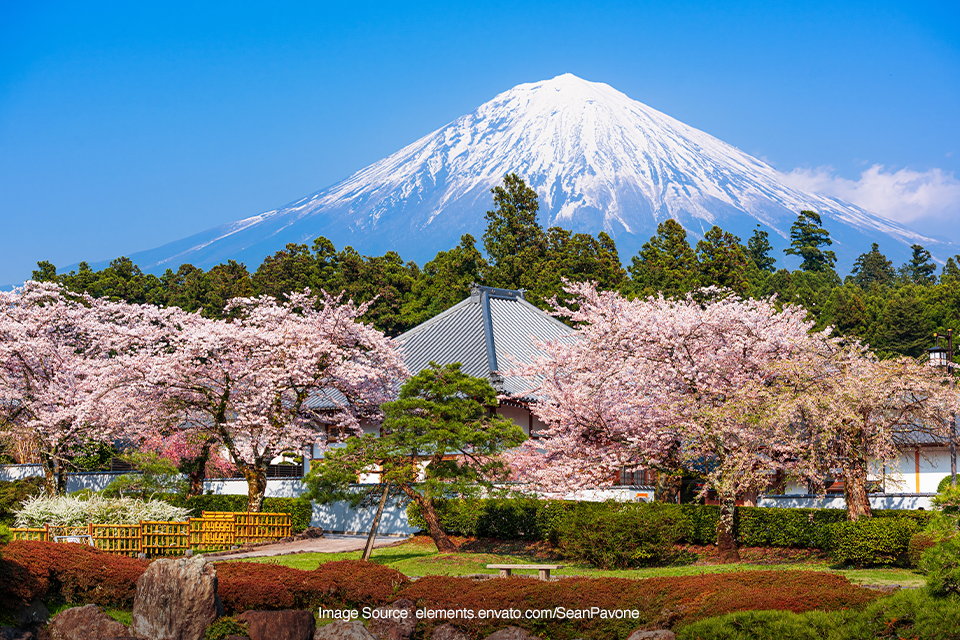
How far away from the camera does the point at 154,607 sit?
11.6 meters

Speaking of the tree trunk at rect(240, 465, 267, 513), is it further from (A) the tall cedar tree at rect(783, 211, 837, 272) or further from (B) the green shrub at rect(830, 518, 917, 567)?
(A) the tall cedar tree at rect(783, 211, 837, 272)

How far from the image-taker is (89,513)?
2205 centimetres

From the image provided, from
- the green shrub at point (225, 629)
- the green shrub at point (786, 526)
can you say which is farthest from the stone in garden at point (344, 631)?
the green shrub at point (786, 526)

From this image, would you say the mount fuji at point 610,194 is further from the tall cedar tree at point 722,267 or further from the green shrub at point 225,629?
the green shrub at point 225,629

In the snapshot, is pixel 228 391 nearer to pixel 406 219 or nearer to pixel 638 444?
pixel 638 444

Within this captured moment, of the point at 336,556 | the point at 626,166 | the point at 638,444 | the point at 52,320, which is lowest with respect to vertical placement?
the point at 336,556

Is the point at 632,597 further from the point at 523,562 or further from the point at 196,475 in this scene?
the point at 196,475

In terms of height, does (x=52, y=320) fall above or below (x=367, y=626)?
above

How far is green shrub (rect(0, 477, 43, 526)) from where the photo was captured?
2838 centimetres

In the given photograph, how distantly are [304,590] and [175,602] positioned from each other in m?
1.77

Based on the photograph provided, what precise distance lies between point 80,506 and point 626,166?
18397 cm

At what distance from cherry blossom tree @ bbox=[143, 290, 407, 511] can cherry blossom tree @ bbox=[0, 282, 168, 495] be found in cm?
315

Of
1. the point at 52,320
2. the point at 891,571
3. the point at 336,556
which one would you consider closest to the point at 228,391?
the point at 336,556

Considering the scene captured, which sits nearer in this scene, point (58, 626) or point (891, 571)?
point (58, 626)
